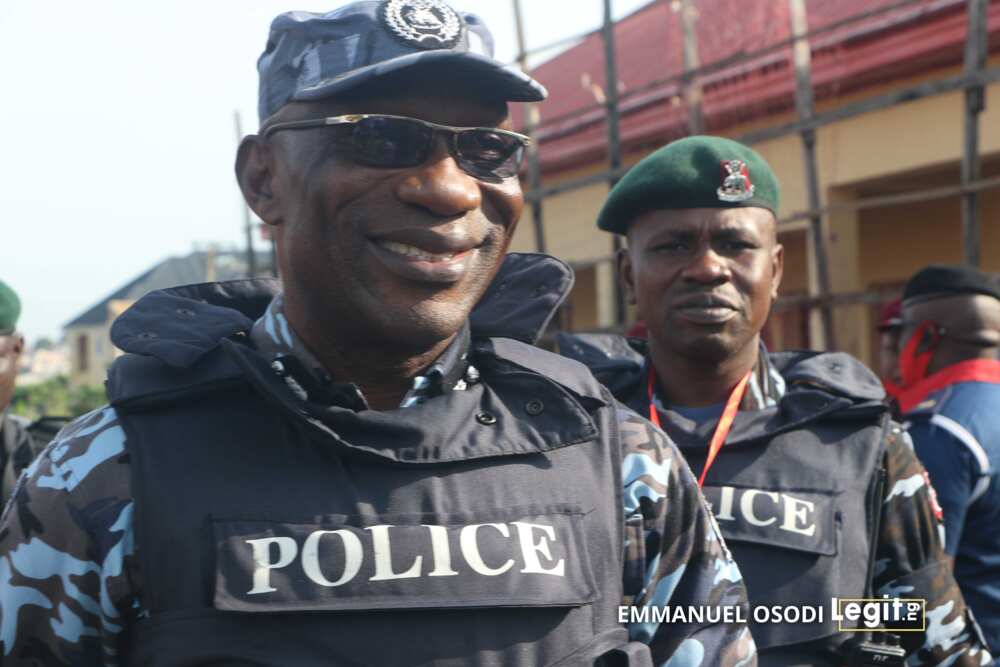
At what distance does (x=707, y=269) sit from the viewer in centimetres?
281

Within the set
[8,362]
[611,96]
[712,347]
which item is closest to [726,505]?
[712,347]

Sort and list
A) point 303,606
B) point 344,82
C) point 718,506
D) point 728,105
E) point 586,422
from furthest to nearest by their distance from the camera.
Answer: point 728,105
point 718,506
point 586,422
point 344,82
point 303,606

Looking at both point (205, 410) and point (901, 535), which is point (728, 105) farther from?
point (205, 410)

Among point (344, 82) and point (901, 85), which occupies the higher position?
point (901, 85)

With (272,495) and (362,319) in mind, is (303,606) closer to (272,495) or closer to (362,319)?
(272,495)

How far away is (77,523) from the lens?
1.52 meters

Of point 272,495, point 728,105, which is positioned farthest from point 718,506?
point 728,105

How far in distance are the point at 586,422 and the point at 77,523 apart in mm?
775

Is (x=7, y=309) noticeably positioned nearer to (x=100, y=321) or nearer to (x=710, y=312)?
(x=710, y=312)

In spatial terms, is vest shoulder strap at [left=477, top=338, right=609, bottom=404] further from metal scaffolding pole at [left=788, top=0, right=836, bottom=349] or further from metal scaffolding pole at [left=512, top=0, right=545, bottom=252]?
metal scaffolding pole at [left=512, top=0, right=545, bottom=252]

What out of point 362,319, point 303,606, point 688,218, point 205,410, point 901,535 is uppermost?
point 688,218

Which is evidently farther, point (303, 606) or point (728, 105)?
point (728, 105)

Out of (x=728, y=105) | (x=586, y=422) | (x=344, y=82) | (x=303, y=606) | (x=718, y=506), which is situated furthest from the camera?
(x=728, y=105)

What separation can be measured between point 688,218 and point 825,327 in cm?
486
